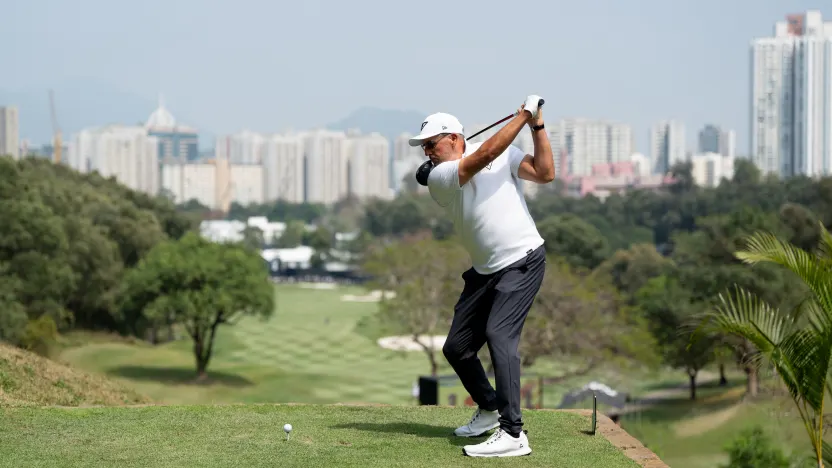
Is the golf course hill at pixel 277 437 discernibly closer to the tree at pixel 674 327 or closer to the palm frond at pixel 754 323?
the palm frond at pixel 754 323

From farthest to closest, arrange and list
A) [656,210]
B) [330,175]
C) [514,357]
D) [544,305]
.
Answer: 1. [330,175]
2. [656,210]
3. [544,305]
4. [514,357]

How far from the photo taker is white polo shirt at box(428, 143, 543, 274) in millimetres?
5289

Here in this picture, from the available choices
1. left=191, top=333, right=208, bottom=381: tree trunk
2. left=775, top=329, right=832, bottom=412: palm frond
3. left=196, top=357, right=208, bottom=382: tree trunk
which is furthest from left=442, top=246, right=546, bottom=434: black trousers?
left=191, top=333, right=208, bottom=381: tree trunk

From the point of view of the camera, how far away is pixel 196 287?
35062 mm

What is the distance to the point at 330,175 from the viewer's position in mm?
194375

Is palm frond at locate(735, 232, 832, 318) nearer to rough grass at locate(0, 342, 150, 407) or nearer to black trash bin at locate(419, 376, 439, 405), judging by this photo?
black trash bin at locate(419, 376, 439, 405)

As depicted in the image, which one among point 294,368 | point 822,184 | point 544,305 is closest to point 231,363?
point 294,368

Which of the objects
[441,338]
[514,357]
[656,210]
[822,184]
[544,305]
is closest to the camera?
[514,357]

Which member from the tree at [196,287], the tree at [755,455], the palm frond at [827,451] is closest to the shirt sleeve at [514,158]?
the palm frond at [827,451]

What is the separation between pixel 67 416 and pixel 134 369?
1154 inches

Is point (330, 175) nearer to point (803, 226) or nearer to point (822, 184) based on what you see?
point (822, 184)

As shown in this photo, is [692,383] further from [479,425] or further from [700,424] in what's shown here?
[479,425]

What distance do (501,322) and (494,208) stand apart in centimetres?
53

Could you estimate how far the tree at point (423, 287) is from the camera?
115 feet
